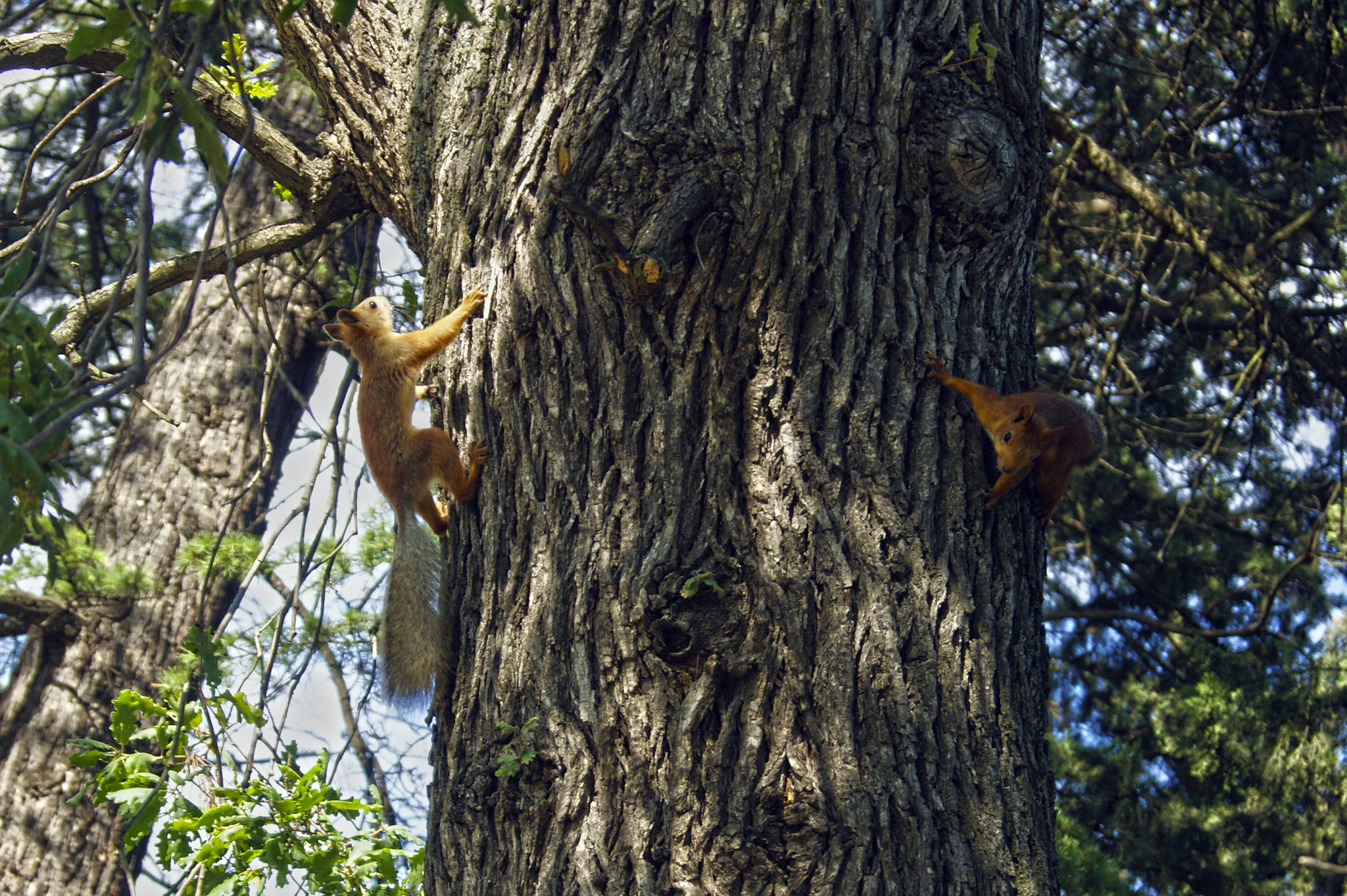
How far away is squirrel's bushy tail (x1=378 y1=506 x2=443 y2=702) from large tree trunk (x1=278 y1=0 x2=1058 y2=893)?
0.63ft

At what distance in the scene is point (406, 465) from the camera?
293cm

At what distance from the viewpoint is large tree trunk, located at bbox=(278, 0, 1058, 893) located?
1.71 m

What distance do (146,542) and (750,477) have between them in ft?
13.6

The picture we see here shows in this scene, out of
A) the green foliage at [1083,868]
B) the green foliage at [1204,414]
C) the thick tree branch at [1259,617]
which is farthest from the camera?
the green foliage at [1204,414]

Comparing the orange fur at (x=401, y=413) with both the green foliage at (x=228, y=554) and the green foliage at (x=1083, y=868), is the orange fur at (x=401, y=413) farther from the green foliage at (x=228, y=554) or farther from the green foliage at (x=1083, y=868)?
the green foliage at (x=1083, y=868)

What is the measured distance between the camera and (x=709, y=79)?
192cm

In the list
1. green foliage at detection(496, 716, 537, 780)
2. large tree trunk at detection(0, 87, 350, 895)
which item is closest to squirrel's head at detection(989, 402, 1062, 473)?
green foliage at detection(496, 716, 537, 780)

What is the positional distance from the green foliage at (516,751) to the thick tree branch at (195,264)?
57.8 inches

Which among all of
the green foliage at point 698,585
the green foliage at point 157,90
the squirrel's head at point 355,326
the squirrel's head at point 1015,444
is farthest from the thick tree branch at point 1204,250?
the green foliage at point 157,90

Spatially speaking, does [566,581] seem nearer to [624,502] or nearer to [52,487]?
[624,502]

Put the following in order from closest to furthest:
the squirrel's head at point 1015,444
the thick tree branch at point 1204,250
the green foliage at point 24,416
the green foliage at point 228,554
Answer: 1. the green foliage at point 24,416
2. the squirrel's head at point 1015,444
3. the green foliage at point 228,554
4. the thick tree branch at point 1204,250

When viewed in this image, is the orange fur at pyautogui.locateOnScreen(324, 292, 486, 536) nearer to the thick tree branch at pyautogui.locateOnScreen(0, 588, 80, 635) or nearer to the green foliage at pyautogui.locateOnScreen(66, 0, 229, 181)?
the green foliage at pyautogui.locateOnScreen(66, 0, 229, 181)

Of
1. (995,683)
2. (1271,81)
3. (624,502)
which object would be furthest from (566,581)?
(1271,81)

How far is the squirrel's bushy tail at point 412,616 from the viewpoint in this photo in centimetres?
230
